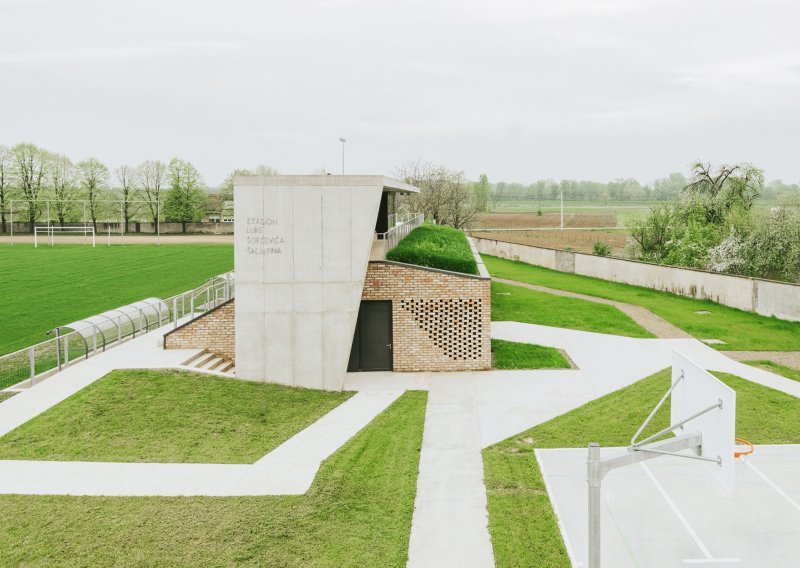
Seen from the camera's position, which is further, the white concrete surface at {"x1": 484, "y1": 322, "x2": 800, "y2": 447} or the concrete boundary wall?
the concrete boundary wall

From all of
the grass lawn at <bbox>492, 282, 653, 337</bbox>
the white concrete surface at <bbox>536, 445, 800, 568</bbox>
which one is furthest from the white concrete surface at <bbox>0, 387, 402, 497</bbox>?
the grass lawn at <bbox>492, 282, 653, 337</bbox>

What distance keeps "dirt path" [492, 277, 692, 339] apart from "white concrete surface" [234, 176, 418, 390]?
11.8 meters

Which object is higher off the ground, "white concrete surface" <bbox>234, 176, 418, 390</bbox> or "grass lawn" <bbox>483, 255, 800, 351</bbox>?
"white concrete surface" <bbox>234, 176, 418, 390</bbox>

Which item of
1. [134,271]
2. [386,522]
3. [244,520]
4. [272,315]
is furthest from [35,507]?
[134,271]

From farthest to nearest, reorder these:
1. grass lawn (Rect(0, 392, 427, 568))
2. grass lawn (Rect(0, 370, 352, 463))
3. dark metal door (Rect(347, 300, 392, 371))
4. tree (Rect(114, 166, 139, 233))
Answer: tree (Rect(114, 166, 139, 233)) → dark metal door (Rect(347, 300, 392, 371)) → grass lawn (Rect(0, 370, 352, 463)) → grass lawn (Rect(0, 392, 427, 568))

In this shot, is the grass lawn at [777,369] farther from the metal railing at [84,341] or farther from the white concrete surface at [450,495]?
the metal railing at [84,341]

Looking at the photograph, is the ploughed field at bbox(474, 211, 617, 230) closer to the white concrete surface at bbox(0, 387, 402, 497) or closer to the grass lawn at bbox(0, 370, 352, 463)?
the grass lawn at bbox(0, 370, 352, 463)

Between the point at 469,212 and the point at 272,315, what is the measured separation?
159 feet

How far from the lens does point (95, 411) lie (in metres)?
13.0

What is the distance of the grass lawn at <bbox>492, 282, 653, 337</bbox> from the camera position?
23.7 m

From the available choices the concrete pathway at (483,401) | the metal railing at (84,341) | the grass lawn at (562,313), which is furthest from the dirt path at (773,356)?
the metal railing at (84,341)

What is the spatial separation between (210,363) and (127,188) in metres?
Result: 67.4

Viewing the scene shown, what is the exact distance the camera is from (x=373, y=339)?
18047 millimetres

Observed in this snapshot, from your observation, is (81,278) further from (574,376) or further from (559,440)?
(559,440)
